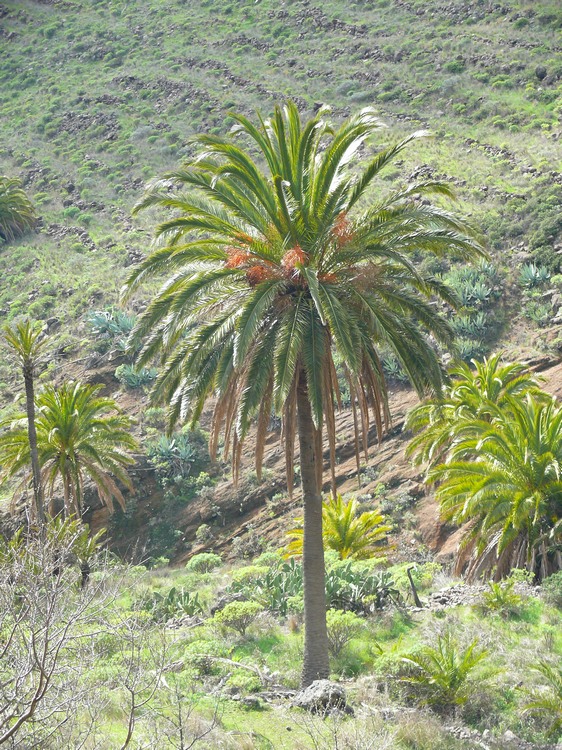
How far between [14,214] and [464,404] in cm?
3896

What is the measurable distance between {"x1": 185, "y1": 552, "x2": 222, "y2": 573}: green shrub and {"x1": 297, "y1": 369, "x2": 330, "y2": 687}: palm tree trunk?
536 inches

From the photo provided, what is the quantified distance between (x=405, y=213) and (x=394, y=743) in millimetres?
7629

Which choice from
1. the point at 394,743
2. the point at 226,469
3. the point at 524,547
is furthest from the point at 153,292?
the point at 394,743

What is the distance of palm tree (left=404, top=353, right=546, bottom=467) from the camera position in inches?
929

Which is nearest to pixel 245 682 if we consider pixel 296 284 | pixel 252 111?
pixel 296 284

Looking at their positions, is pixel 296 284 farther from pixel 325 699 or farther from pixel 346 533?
pixel 346 533

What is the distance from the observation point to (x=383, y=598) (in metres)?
18.1

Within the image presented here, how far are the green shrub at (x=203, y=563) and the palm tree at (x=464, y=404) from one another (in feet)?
22.9

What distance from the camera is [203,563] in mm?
28094

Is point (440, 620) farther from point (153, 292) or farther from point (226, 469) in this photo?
point (153, 292)

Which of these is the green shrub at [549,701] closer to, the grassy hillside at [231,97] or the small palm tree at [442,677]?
the small palm tree at [442,677]

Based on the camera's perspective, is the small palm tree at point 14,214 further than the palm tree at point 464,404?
Yes

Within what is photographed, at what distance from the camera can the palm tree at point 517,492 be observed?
19141 mm

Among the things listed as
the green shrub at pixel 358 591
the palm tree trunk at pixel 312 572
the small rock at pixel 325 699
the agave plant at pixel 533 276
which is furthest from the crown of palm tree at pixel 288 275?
the agave plant at pixel 533 276
